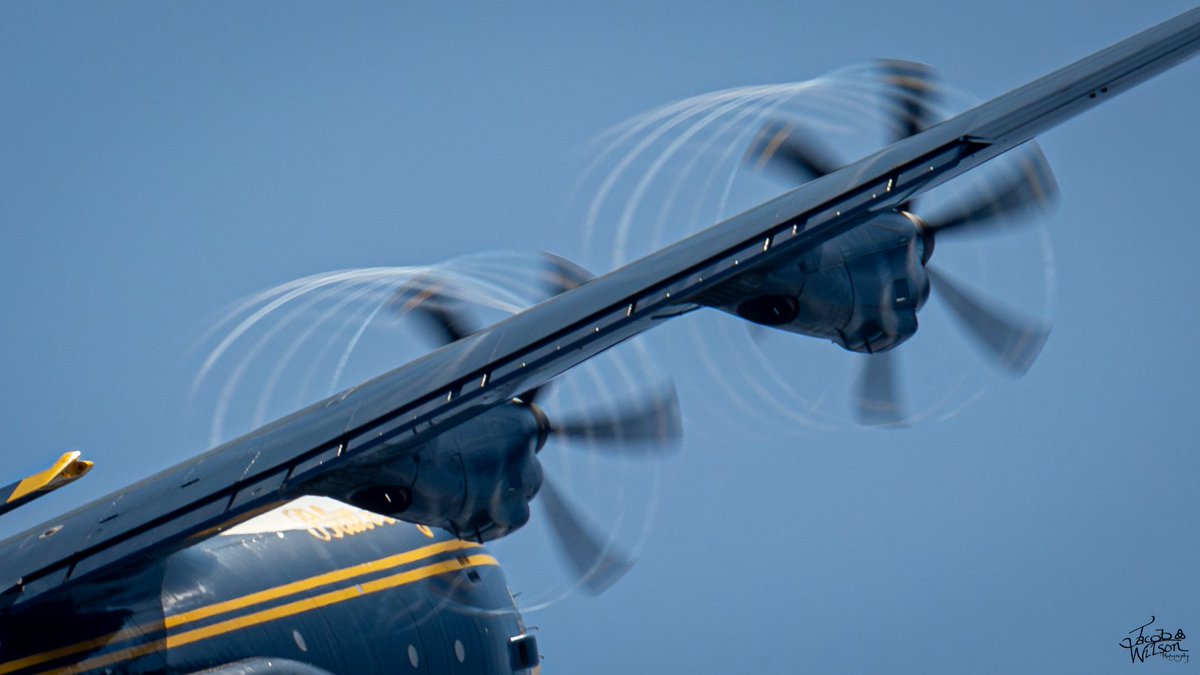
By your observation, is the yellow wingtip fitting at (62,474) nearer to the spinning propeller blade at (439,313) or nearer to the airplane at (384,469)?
the airplane at (384,469)

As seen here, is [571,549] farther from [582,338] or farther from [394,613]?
[582,338]

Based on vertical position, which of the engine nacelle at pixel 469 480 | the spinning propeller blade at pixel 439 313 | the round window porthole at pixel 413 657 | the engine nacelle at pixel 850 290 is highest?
the spinning propeller blade at pixel 439 313

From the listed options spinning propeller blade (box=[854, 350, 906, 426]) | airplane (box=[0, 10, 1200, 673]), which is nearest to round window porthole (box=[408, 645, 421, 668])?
airplane (box=[0, 10, 1200, 673])

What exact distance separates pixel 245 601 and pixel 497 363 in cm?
555

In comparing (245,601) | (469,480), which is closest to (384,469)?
(469,480)

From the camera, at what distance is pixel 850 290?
1798 cm

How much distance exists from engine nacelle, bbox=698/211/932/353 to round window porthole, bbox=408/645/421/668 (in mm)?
7214

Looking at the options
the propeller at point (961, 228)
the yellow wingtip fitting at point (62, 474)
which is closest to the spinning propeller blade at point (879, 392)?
the propeller at point (961, 228)

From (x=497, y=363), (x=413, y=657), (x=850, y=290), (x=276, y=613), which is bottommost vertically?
(x=413, y=657)

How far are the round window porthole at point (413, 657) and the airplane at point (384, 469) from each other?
454 millimetres

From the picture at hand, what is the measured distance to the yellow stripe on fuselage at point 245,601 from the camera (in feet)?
56.3

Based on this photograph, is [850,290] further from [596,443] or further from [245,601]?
Answer: [245,601]

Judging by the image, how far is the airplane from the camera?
15594 millimetres

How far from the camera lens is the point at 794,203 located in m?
16.3
